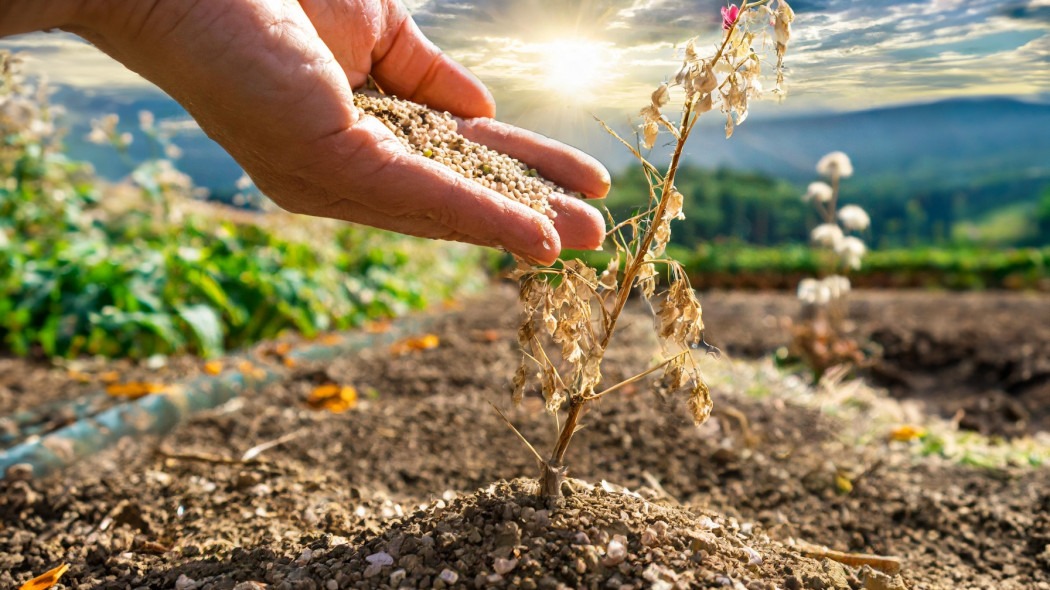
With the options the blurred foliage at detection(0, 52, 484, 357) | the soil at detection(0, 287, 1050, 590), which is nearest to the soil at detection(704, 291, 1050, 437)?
the soil at detection(0, 287, 1050, 590)

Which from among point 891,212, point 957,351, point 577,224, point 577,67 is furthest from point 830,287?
point 891,212

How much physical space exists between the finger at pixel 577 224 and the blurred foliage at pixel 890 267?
788 centimetres

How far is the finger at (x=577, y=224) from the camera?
193 centimetres

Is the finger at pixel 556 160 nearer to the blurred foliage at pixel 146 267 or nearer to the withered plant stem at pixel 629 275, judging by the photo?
the withered plant stem at pixel 629 275

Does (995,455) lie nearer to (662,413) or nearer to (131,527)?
(662,413)

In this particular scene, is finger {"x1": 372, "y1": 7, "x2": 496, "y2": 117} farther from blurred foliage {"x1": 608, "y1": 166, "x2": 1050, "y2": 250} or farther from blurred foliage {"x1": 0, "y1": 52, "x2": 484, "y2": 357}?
blurred foliage {"x1": 608, "y1": 166, "x2": 1050, "y2": 250}

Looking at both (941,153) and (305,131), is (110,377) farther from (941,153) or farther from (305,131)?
(941,153)

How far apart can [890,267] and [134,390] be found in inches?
479

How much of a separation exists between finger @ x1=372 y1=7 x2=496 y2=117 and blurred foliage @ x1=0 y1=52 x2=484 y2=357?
2.12 m

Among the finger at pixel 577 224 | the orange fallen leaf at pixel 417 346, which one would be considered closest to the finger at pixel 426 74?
the finger at pixel 577 224

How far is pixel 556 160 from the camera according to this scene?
7.02ft

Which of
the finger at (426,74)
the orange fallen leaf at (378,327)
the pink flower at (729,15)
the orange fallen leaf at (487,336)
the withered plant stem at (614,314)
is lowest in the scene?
the orange fallen leaf at (378,327)

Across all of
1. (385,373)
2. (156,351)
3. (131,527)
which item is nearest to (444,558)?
(131,527)

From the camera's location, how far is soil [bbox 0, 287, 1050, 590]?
164 centimetres
